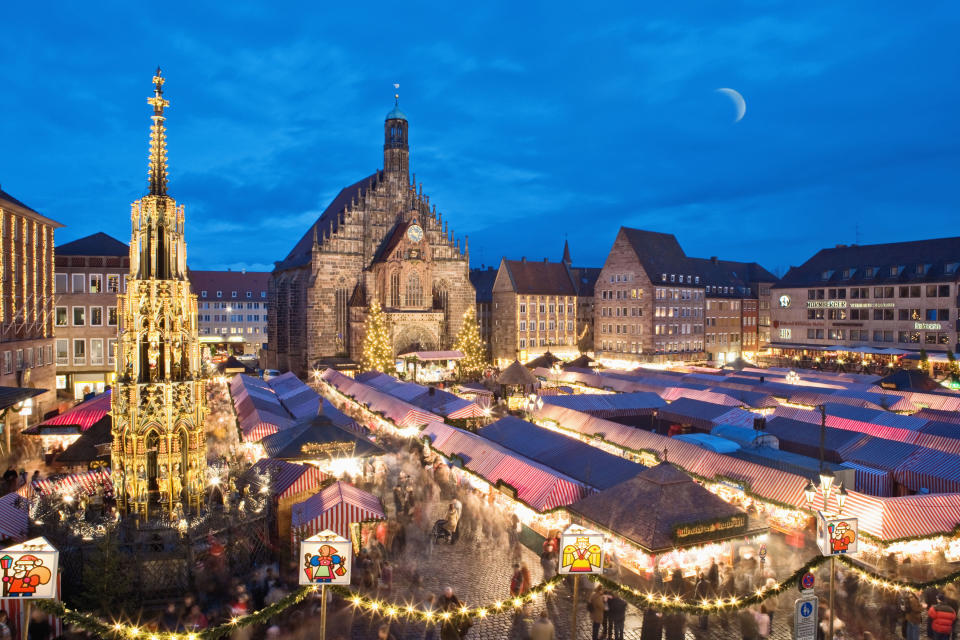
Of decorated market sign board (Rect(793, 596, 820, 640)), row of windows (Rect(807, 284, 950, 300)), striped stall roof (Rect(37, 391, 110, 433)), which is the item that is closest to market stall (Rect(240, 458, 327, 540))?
striped stall roof (Rect(37, 391, 110, 433))

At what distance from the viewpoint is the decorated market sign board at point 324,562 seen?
807 cm

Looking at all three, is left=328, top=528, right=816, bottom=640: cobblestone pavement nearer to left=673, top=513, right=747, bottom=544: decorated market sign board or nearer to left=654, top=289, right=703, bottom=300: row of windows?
left=673, top=513, right=747, bottom=544: decorated market sign board

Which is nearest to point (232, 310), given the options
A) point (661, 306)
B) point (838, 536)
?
point (661, 306)

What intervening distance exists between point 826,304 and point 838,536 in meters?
59.2

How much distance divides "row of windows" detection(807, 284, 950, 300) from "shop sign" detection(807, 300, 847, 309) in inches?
16.8

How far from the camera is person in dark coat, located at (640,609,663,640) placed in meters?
10.4

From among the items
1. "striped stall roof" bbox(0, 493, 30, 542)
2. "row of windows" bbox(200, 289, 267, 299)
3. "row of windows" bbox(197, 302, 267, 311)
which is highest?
"row of windows" bbox(200, 289, 267, 299)

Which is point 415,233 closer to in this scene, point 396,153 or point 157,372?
point 396,153

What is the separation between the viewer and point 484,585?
41.7 ft

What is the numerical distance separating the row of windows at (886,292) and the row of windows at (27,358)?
62539 mm

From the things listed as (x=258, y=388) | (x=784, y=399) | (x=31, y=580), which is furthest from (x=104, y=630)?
(x=784, y=399)

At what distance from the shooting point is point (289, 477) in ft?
47.8

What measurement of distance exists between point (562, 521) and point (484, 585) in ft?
8.62

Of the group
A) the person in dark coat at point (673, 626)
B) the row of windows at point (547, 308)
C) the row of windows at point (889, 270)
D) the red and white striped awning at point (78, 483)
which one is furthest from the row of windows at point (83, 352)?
the row of windows at point (889, 270)
